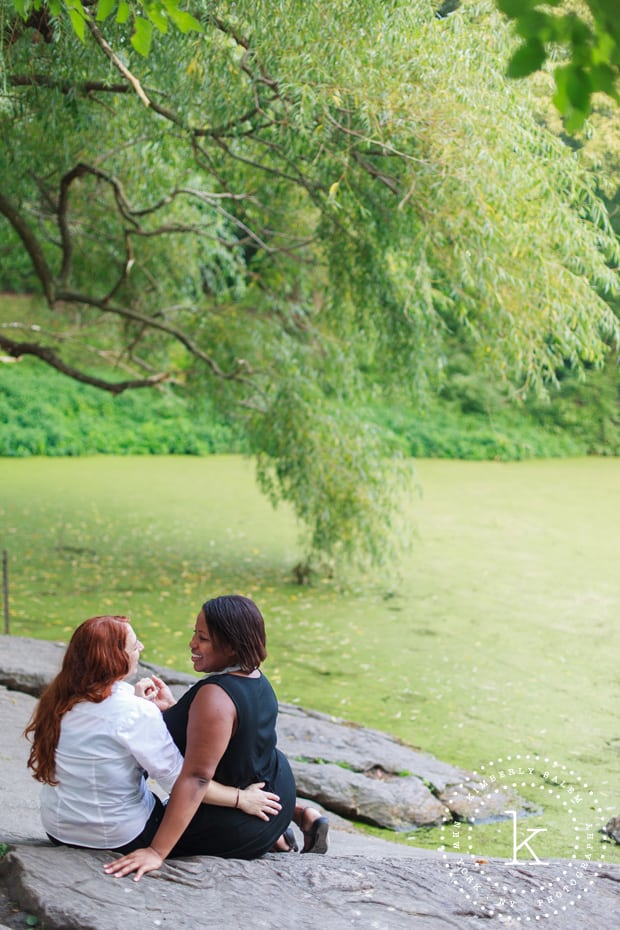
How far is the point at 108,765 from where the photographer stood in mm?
2275

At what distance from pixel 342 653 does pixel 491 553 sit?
3.46m

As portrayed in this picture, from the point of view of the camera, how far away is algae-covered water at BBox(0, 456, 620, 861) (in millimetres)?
4863

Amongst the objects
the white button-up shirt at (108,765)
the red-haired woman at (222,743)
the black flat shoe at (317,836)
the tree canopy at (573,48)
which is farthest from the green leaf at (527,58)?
the black flat shoe at (317,836)

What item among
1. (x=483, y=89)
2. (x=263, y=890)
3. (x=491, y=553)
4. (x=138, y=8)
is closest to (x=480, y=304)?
(x=483, y=89)

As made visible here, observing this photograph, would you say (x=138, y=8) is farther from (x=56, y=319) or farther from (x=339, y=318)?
(x=56, y=319)

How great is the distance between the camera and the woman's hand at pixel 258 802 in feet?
7.75

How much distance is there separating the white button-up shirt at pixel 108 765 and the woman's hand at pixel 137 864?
0.08 meters

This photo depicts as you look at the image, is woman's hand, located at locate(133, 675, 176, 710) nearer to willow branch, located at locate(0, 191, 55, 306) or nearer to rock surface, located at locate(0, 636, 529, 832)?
rock surface, located at locate(0, 636, 529, 832)

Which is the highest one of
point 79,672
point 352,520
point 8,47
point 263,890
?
point 8,47

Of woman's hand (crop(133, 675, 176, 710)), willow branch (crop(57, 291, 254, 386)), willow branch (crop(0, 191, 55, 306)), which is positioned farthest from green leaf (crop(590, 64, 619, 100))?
willow branch (crop(57, 291, 254, 386))

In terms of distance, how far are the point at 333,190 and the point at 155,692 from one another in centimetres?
351

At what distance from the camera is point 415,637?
681 cm

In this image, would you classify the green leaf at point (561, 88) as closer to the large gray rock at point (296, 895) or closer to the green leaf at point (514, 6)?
the green leaf at point (514, 6)

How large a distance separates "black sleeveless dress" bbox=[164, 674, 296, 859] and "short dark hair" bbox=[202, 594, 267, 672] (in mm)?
50
